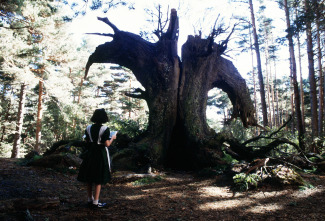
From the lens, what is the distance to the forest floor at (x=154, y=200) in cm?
283

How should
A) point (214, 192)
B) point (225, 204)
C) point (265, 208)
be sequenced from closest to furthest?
point (265, 208) < point (225, 204) < point (214, 192)

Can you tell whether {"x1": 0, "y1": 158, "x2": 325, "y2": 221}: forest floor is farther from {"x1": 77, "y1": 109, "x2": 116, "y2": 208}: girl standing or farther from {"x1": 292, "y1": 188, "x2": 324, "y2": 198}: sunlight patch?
{"x1": 77, "y1": 109, "x2": 116, "y2": 208}: girl standing

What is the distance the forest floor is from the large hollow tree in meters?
1.39

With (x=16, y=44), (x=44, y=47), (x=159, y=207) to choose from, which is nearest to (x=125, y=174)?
(x=159, y=207)

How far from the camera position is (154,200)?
3756mm

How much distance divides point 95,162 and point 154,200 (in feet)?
4.43

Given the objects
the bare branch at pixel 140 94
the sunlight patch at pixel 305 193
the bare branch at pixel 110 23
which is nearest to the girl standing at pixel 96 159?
the sunlight patch at pixel 305 193

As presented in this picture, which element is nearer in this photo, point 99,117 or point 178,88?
point 99,117

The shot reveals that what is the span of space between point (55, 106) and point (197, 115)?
14.3 metres

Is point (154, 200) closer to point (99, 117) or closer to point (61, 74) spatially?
point (99, 117)

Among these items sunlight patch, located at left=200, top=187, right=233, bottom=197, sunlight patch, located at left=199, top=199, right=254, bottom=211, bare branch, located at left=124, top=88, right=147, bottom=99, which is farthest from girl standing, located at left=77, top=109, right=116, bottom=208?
bare branch, located at left=124, top=88, right=147, bottom=99

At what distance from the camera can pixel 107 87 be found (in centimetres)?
2734

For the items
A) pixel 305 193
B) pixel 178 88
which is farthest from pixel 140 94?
pixel 305 193

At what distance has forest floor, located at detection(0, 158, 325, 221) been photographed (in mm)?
2834
